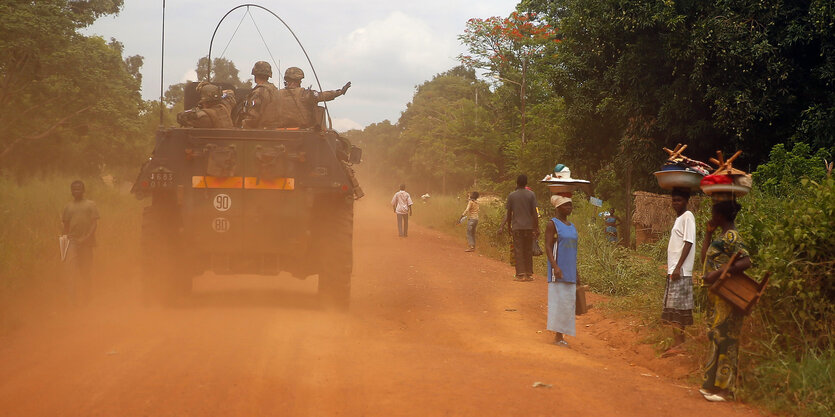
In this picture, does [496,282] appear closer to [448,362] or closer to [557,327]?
[557,327]

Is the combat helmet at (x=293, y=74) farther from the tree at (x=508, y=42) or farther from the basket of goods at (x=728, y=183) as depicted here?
the tree at (x=508, y=42)

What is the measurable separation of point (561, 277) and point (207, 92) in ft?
16.7

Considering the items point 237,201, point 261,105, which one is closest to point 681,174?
point 237,201

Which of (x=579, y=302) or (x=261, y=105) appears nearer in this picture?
(x=579, y=302)

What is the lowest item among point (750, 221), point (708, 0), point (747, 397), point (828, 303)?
point (747, 397)

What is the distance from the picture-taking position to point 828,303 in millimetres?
6422

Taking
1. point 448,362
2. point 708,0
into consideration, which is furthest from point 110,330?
point 708,0

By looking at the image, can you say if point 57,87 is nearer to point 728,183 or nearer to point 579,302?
point 579,302

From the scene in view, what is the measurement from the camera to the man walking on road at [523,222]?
13.4 m

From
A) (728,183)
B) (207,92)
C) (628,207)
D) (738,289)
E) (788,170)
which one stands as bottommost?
(738,289)

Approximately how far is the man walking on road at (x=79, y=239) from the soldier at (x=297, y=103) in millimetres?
3042

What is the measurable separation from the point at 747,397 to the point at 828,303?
114cm

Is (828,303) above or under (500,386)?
above

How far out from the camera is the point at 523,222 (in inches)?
528
